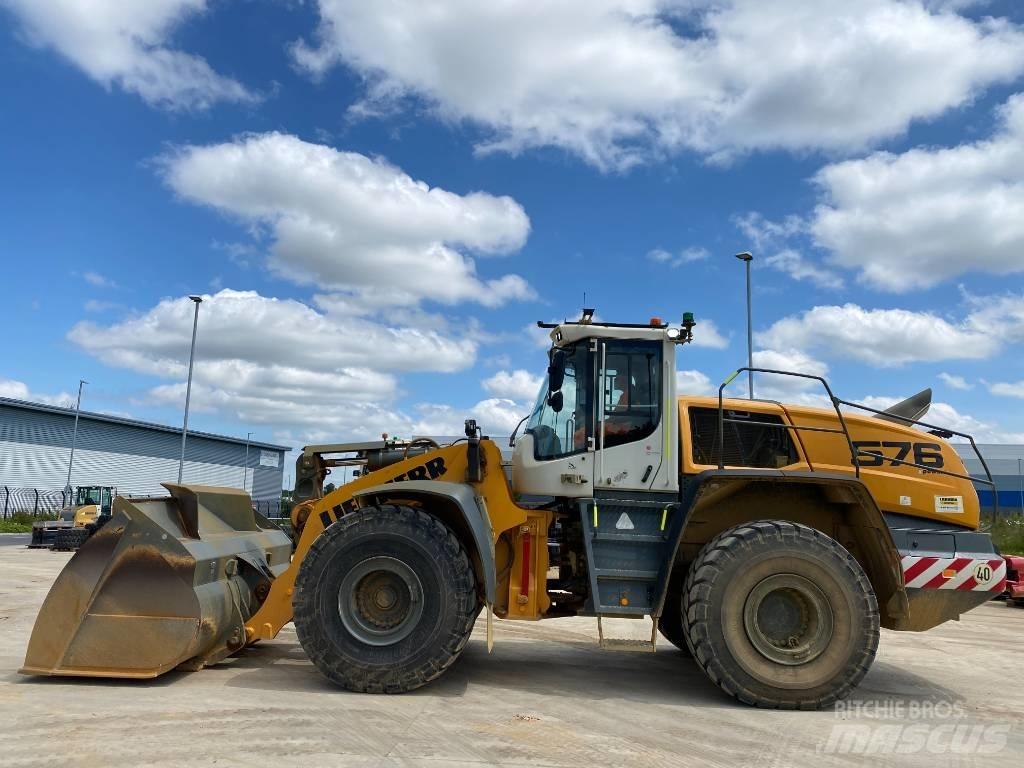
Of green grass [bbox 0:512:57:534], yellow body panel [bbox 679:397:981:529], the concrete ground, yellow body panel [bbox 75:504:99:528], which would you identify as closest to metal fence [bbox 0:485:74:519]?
green grass [bbox 0:512:57:534]

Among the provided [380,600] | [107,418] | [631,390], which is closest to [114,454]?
[107,418]

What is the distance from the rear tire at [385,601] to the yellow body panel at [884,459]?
2167 mm

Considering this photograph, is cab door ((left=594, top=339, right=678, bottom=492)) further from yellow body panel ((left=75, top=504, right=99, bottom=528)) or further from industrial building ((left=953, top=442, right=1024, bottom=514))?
yellow body panel ((left=75, top=504, right=99, bottom=528))

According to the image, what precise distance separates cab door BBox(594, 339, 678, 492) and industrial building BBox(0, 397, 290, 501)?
36.4 metres

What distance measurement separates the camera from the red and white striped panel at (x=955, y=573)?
593cm

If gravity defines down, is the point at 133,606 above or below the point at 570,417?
below

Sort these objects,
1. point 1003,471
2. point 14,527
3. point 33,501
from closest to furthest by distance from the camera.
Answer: point 1003,471, point 14,527, point 33,501

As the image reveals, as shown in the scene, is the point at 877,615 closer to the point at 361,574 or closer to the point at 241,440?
the point at 361,574

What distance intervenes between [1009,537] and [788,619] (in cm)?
1503

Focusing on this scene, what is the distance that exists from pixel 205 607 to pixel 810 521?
194 inches

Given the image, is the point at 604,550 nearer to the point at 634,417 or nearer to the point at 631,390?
the point at 634,417

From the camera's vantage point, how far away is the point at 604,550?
6129 mm

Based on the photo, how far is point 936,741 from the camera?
501 cm

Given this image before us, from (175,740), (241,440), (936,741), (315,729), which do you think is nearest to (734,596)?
(936,741)
